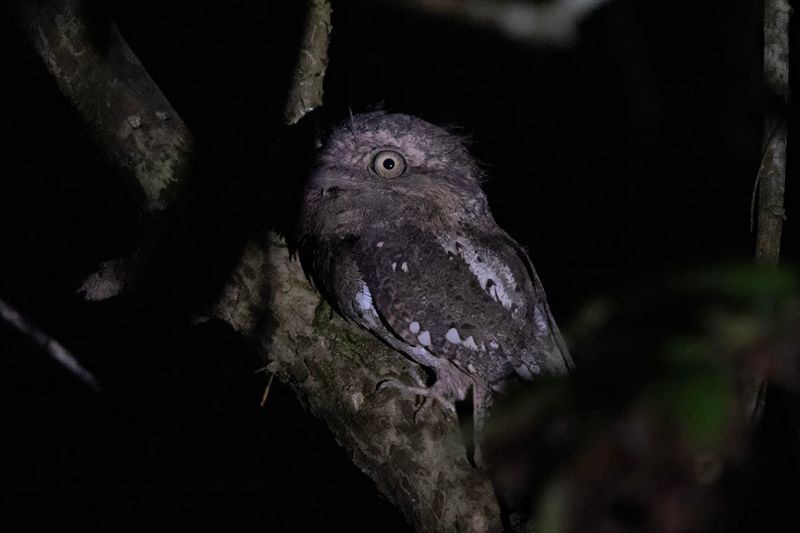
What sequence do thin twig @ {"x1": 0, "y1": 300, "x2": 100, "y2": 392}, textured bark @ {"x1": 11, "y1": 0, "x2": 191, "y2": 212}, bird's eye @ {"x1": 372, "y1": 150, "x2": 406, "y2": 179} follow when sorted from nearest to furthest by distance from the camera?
thin twig @ {"x1": 0, "y1": 300, "x2": 100, "y2": 392} → textured bark @ {"x1": 11, "y1": 0, "x2": 191, "y2": 212} → bird's eye @ {"x1": 372, "y1": 150, "x2": 406, "y2": 179}

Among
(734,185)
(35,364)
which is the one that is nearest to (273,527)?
(35,364)

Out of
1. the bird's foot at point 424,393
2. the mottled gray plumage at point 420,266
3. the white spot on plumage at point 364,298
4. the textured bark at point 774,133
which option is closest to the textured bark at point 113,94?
the mottled gray plumage at point 420,266

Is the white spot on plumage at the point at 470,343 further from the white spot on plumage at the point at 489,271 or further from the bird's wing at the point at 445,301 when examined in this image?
the white spot on plumage at the point at 489,271

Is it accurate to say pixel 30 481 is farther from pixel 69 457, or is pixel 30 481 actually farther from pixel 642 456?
pixel 642 456

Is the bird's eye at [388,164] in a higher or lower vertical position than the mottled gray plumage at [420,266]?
higher

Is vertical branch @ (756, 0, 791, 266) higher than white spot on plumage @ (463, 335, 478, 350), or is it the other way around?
vertical branch @ (756, 0, 791, 266)

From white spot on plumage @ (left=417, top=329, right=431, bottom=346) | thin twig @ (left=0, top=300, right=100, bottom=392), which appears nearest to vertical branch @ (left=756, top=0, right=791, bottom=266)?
white spot on plumage @ (left=417, top=329, right=431, bottom=346)

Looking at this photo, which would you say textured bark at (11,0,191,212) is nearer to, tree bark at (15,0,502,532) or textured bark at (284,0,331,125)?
tree bark at (15,0,502,532)

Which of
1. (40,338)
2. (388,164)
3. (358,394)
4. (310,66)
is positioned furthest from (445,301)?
(40,338)
